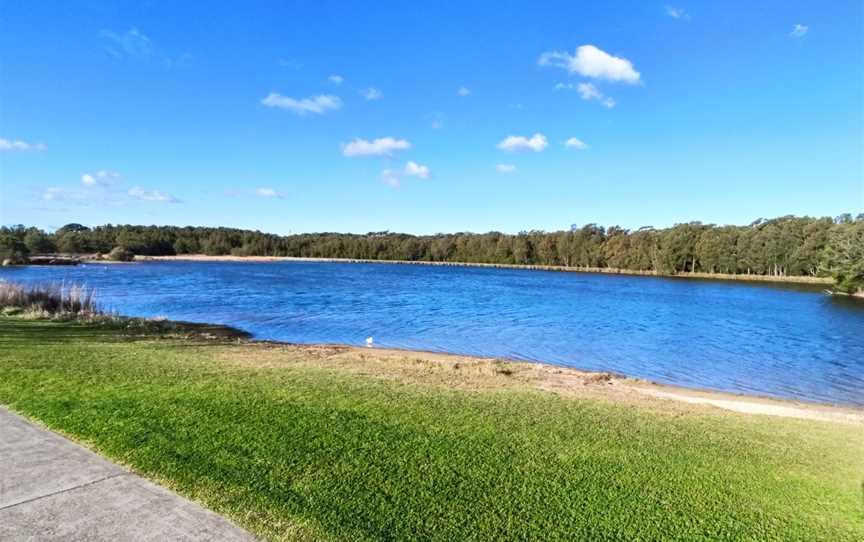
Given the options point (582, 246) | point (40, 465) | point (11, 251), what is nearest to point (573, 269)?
point (582, 246)

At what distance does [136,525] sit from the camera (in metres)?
3.08

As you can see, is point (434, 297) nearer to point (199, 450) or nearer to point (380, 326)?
point (380, 326)

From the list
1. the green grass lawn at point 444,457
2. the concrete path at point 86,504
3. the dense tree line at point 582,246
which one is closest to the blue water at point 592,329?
the green grass lawn at point 444,457

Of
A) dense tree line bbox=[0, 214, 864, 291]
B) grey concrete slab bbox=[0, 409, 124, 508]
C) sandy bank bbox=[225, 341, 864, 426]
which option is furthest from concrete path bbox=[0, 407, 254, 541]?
dense tree line bbox=[0, 214, 864, 291]

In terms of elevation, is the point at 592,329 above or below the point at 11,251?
below

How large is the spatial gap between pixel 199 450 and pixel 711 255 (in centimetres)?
10482

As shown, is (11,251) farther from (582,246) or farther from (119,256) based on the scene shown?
(582,246)

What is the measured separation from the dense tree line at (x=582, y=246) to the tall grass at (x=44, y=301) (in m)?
70.0

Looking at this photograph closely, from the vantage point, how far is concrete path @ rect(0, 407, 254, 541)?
300 cm

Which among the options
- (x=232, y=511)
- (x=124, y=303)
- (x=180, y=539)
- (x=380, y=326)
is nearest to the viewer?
(x=180, y=539)

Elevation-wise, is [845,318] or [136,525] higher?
[136,525]

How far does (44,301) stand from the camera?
1894 cm

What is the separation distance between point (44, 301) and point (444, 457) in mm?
20446

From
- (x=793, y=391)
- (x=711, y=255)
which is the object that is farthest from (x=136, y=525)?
(x=711, y=255)
